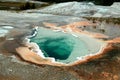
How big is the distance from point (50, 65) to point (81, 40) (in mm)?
9916

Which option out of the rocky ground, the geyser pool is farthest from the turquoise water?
the rocky ground

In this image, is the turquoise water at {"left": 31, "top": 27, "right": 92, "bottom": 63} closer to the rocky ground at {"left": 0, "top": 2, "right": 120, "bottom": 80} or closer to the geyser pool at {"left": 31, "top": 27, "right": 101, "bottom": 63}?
the geyser pool at {"left": 31, "top": 27, "right": 101, "bottom": 63}

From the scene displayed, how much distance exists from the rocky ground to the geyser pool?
60.8 inches

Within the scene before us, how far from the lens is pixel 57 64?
25.4 m

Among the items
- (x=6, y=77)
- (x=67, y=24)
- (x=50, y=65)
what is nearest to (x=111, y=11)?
(x=67, y=24)

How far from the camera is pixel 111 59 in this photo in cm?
2656

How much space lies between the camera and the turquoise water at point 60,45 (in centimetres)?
2834

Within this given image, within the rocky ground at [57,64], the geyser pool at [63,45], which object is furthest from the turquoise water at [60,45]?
the rocky ground at [57,64]

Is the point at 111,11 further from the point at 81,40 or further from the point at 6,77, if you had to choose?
the point at 6,77

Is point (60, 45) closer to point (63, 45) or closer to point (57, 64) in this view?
point (63, 45)

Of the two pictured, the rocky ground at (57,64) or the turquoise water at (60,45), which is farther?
the turquoise water at (60,45)

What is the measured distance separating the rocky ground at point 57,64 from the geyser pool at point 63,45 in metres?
1.54

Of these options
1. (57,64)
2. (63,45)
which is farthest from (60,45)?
(57,64)

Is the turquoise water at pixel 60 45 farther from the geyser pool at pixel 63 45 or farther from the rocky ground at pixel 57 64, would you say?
the rocky ground at pixel 57 64
